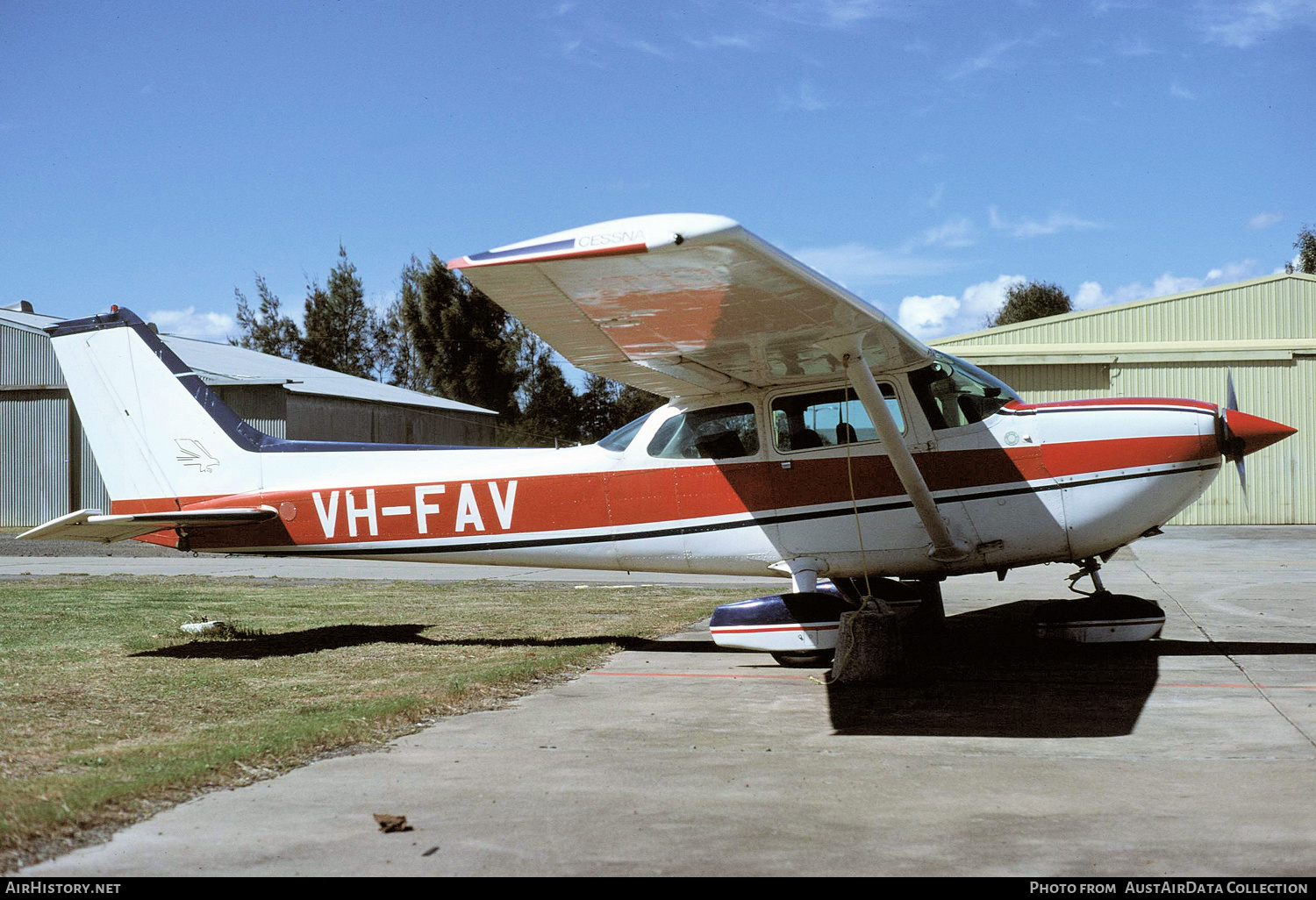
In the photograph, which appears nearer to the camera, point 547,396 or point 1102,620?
point 1102,620

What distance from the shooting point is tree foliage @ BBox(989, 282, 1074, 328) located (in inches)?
2564

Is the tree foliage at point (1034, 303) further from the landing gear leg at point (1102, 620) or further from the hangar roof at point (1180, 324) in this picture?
the landing gear leg at point (1102, 620)

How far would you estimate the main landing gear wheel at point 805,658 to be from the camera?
7.69m

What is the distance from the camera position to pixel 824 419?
8.05 m

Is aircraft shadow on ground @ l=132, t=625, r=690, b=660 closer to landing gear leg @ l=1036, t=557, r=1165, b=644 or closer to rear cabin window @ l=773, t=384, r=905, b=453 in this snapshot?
rear cabin window @ l=773, t=384, r=905, b=453

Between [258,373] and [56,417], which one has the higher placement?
[258,373]

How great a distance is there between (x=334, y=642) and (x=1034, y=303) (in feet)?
207

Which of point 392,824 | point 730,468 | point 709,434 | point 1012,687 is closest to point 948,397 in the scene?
point 730,468

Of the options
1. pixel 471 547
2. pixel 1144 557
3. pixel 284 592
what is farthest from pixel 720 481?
pixel 1144 557

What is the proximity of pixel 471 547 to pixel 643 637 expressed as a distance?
5.90 ft

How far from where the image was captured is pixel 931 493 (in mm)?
7836

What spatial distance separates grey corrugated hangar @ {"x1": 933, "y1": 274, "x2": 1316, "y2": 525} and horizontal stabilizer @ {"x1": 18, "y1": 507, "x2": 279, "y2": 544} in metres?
21.1

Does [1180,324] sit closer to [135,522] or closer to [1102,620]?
[1102,620]
